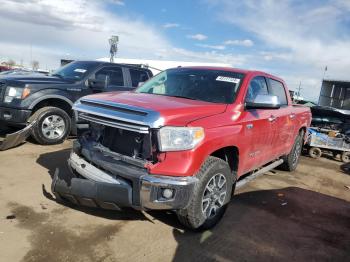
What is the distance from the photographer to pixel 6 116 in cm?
721

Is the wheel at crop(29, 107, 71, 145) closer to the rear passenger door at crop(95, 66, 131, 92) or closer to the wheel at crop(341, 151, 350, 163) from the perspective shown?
the rear passenger door at crop(95, 66, 131, 92)

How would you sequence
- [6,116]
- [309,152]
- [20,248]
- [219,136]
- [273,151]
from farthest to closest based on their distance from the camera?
[309,152] → [6,116] → [273,151] → [219,136] → [20,248]

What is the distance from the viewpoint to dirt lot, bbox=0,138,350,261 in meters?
3.68

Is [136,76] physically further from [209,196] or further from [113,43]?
[113,43]

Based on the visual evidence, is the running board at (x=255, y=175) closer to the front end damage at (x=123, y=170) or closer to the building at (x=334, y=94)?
the front end damage at (x=123, y=170)

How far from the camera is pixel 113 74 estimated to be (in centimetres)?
879

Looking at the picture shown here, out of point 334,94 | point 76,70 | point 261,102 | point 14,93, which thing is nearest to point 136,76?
point 76,70

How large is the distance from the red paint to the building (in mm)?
12952

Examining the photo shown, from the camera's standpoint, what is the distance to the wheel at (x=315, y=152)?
33.1 feet

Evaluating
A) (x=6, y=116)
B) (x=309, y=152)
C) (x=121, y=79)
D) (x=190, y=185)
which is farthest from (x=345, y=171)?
(x=6, y=116)

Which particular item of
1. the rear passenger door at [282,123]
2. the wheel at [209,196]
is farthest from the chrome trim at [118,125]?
the rear passenger door at [282,123]

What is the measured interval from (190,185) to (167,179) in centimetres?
24

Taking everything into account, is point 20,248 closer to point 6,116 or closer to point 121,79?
point 6,116

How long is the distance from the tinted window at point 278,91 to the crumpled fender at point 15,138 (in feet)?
14.2
